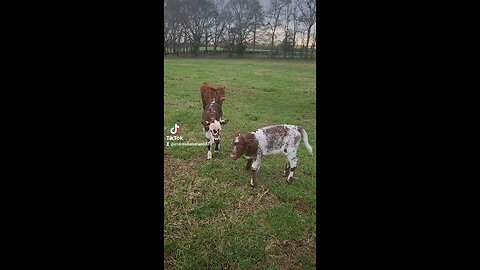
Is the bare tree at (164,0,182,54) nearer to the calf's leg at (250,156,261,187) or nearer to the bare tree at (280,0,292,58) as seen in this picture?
the bare tree at (280,0,292,58)

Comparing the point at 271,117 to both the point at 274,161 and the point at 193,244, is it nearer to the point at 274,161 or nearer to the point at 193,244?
the point at 274,161

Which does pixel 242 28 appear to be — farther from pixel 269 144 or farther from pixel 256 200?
pixel 256 200

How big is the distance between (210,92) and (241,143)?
0.98 ft

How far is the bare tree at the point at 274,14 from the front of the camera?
214cm

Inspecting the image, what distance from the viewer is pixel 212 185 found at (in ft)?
6.54

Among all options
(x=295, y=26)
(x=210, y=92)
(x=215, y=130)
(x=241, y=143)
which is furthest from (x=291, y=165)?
(x=295, y=26)

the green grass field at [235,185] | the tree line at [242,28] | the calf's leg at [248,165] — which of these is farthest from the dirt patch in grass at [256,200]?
the tree line at [242,28]

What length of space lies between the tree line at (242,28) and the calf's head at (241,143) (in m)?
0.47

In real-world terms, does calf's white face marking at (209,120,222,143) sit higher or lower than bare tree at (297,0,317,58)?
lower

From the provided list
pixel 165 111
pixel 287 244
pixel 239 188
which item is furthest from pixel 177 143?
pixel 287 244

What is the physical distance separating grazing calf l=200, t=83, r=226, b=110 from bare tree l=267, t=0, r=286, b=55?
438mm

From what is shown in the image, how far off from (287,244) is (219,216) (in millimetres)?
341

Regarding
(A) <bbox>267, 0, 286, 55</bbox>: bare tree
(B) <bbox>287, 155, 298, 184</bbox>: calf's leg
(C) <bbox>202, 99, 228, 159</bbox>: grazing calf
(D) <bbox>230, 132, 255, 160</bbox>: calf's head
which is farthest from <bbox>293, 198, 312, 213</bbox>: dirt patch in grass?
(A) <bbox>267, 0, 286, 55</bbox>: bare tree

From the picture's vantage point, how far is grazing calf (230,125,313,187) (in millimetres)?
2029
